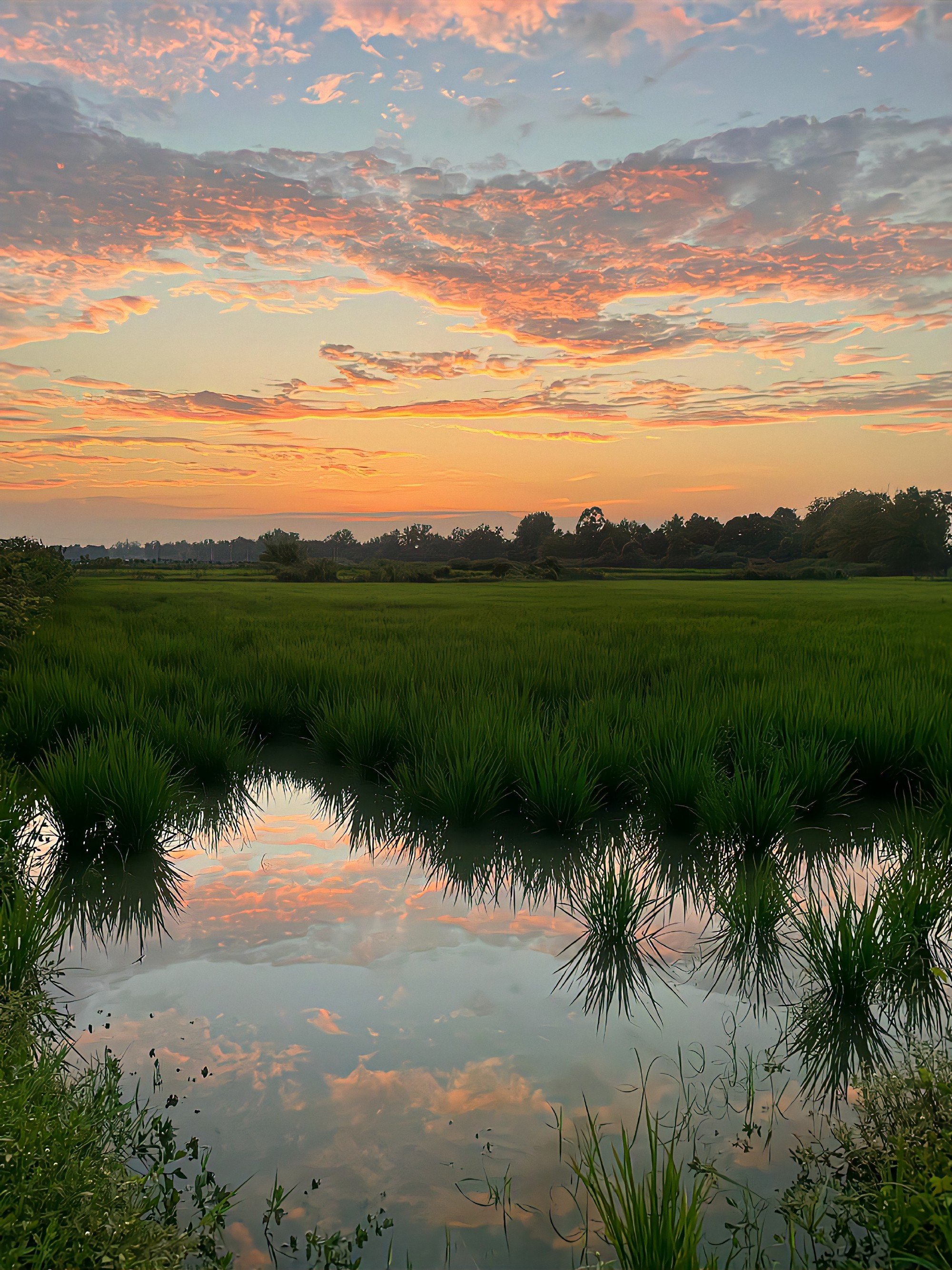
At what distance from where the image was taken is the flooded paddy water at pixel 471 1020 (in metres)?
2.02

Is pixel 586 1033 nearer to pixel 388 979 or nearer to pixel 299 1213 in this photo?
pixel 388 979

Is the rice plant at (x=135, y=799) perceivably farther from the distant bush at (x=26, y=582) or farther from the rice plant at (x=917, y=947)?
the distant bush at (x=26, y=582)

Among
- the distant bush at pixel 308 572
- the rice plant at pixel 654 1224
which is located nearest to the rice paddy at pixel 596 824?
the rice plant at pixel 654 1224

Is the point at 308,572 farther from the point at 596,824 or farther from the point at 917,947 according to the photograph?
the point at 917,947

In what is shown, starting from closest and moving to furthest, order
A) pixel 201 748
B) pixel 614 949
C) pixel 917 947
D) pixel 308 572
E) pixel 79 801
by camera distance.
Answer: pixel 917 947 → pixel 614 949 → pixel 79 801 → pixel 201 748 → pixel 308 572

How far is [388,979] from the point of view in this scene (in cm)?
316

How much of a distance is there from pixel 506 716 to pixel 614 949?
10.3ft

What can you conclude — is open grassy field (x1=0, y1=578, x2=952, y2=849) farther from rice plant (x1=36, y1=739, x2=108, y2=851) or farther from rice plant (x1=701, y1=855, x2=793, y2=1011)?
rice plant (x1=701, y1=855, x2=793, y2=1011)

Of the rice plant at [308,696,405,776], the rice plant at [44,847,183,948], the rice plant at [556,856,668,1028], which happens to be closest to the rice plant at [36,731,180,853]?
the rice plant at [44,847,183,948]

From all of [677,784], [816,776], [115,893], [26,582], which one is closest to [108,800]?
[115,893]

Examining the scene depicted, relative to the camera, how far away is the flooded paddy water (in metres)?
2.02

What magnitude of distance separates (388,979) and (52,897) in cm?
145

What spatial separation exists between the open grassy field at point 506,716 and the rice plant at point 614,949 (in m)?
1.17

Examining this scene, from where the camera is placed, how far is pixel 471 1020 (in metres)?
2.84
